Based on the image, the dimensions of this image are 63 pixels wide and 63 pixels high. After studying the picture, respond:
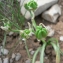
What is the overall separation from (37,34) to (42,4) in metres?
0.52

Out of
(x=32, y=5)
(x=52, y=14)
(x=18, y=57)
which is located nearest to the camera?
(x=32, y=5)

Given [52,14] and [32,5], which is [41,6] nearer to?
[52,14]

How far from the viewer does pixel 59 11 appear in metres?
1.84

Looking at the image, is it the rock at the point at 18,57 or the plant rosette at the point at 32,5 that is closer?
the plant rosette at the point at 32,5

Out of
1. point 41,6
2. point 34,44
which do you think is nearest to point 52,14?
point 41,6

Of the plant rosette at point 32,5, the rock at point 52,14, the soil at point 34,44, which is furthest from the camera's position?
the rock at point 52,14

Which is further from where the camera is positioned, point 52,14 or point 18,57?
point 52,14

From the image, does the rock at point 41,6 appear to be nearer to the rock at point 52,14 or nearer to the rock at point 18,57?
the rock at point 52,14

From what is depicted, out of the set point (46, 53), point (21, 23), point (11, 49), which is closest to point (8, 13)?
point (21, 23)

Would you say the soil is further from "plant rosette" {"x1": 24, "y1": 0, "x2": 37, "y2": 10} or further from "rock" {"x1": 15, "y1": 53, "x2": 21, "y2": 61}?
"plant rosette" {"x1": 24, "y1": 0, "x2": 37, "y2": 10}

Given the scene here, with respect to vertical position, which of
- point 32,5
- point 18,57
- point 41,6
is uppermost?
point 41,6

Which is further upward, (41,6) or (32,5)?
(41,6)

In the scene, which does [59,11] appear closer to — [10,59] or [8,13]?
[8,13]

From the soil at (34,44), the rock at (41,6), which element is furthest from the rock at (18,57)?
the rock at (41,6)
